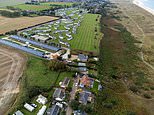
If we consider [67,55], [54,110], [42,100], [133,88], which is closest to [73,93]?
[42,100]

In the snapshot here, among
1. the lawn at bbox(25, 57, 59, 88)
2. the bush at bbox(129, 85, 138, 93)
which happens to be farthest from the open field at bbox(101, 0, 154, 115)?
the lawn at bbox(25, 57, 59, 88)

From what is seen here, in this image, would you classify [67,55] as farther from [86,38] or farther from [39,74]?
[86,38]

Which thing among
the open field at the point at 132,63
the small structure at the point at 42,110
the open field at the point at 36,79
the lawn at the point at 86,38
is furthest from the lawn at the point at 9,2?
the small structure at the point at 42,110

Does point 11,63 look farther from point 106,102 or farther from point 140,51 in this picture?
point 140,51

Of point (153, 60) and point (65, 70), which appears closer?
point (65, 70)

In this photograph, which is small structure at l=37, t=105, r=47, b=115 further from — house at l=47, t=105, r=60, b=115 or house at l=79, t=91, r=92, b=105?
house at l=79, t=91, r=92, b=105

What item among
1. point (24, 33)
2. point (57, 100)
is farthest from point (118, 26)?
point (57, 100)
